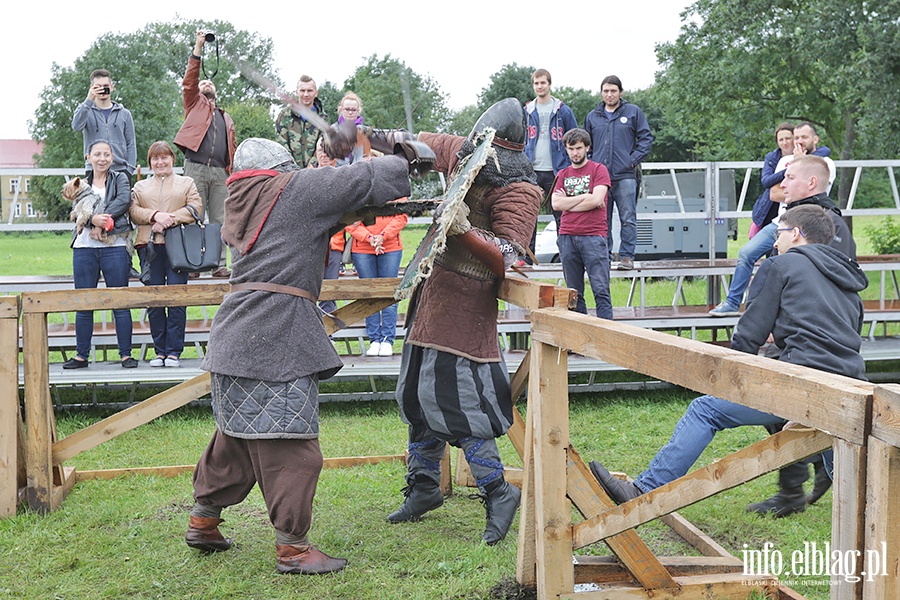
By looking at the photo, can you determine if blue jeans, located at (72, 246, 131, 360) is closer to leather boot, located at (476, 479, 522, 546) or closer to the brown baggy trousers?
the brown baggy trousers

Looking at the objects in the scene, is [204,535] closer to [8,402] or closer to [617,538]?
[8,402]

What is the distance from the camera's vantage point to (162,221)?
21.4 feet

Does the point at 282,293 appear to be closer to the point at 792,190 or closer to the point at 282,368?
the point at 282,368

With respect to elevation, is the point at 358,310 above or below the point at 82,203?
below

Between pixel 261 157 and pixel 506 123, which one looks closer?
pixel 261 157

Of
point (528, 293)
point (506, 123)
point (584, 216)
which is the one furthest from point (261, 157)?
point (584, 216)

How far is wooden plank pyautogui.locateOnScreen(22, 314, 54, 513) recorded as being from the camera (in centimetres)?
455

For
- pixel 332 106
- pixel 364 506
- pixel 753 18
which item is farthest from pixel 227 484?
pixel 753 18

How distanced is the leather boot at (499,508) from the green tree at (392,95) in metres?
1.68

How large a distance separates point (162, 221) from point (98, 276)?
60cm

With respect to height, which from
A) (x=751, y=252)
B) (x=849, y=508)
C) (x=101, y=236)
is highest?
(x=101, y=236)

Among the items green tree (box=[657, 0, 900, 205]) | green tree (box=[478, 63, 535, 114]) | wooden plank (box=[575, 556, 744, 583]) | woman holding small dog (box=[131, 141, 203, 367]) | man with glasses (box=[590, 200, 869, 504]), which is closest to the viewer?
→ wooden plank (box=[575, 556, 744, 583])

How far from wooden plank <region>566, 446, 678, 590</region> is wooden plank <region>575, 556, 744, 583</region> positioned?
0.71 ft

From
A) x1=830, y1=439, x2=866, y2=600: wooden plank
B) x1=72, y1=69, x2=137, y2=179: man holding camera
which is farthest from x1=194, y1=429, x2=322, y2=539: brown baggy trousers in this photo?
x1=72, y1=69, x2=137, y2=179: man holding camera
